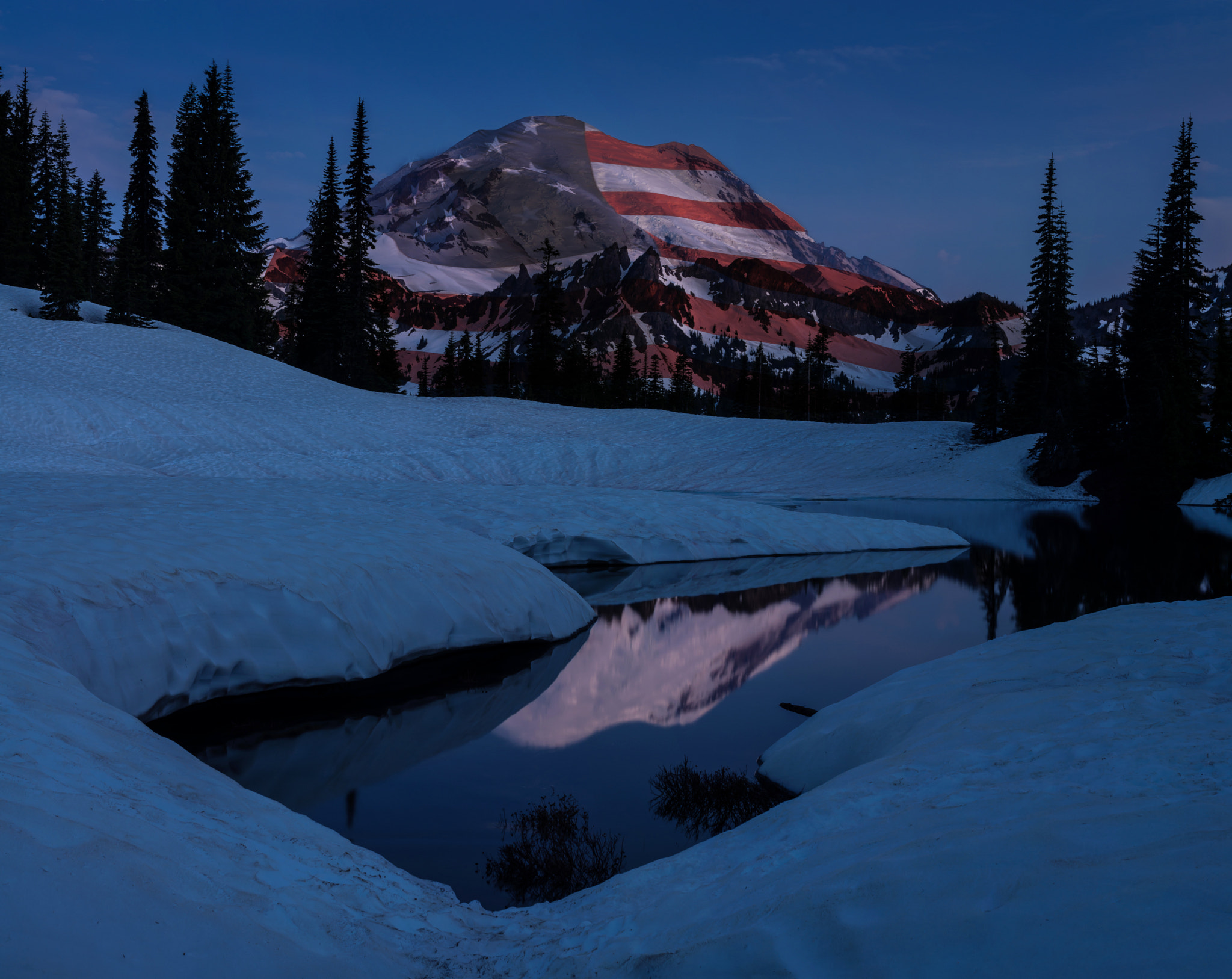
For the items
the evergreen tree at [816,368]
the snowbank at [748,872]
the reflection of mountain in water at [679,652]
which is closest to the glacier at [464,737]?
the snowbank at [748,872]

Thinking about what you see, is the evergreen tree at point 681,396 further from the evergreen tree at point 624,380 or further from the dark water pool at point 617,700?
the dark water pool at point 617,700

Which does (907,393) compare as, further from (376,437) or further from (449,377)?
(376,437)

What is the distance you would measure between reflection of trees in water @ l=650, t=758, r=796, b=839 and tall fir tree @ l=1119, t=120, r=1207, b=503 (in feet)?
113

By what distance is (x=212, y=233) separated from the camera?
172 ft

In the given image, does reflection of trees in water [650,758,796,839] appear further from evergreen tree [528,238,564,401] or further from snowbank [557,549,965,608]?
evergreen tree [528,238,564,401]

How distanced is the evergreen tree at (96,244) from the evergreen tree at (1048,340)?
48.9 meters

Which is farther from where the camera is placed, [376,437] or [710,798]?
[376,437]

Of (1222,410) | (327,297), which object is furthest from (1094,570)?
(327,297)

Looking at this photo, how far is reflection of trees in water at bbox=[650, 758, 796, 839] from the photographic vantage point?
5867mm

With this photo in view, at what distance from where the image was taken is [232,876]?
3.26 meters

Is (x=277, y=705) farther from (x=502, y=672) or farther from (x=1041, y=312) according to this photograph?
(x=1041, y=312)

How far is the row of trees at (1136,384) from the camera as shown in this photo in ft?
116

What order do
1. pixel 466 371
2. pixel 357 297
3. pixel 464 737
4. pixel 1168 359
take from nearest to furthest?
pixel 464 737 → pixel 1168 359 → pixel 357 297 → pixel 466 371

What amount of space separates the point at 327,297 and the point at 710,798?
51.3 metres
